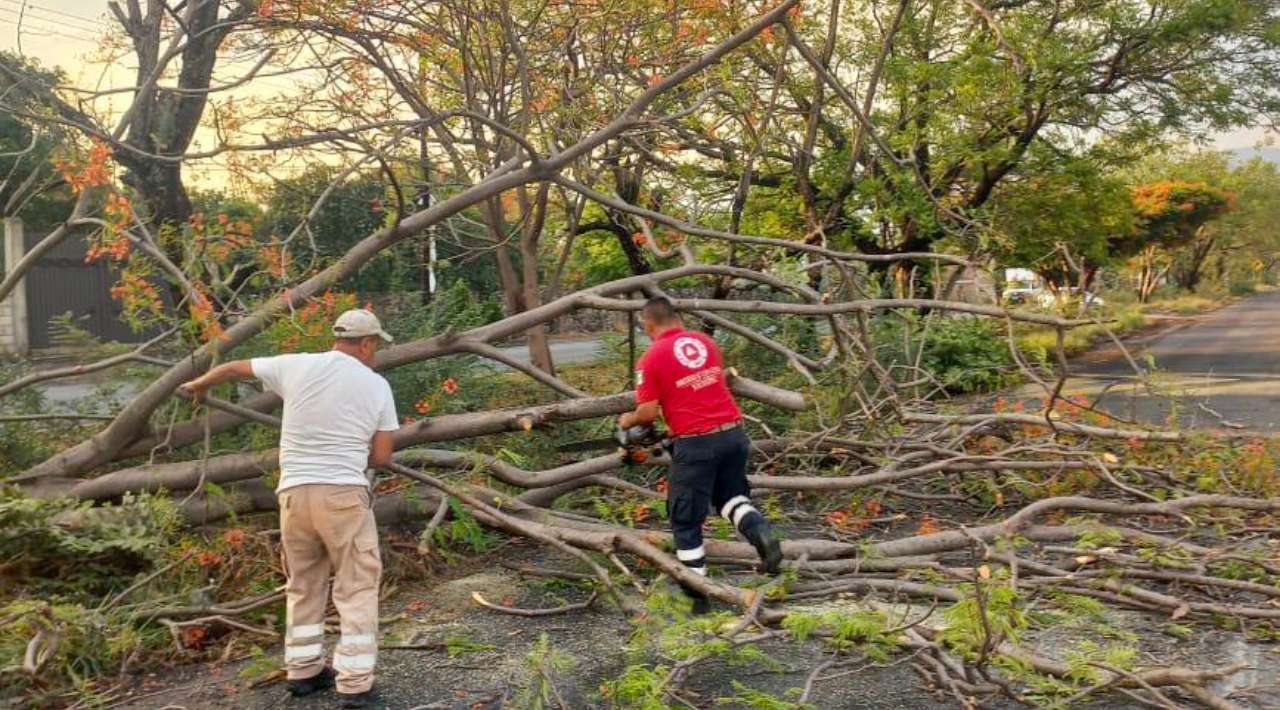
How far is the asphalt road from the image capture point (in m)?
7.87

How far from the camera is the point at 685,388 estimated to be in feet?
16.9

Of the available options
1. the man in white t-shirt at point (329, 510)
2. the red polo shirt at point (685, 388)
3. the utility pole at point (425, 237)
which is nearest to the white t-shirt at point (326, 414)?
the man in white t-shirt at point (329, 510)

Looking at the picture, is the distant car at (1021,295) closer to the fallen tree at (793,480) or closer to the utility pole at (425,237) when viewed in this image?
the fallen tree at (793,480)

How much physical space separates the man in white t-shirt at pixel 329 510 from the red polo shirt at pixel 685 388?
141 centimetres

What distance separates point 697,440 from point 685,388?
0.89ft

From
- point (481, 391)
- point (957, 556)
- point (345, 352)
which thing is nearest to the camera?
point (345, 352)

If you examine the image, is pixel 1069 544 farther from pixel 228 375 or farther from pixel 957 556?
pixel 228 375

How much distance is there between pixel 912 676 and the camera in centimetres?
418

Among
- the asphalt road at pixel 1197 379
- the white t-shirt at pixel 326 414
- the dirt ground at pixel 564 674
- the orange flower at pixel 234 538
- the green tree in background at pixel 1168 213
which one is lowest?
the dirt ground at pixel 564 674

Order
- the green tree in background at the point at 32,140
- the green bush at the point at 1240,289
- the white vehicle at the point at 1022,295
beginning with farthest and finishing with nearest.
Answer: the green bush at the point at 1240,289
the white vehicle at the point at 1022,295
the green tree in background at the point at 32,140

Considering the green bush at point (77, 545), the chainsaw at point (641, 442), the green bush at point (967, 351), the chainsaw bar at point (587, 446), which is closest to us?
the green bush at point (77, 545)

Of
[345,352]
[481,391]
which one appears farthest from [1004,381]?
[345,352]

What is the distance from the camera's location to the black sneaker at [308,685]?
4121 mm

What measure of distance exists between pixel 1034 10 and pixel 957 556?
12176 millimetres
